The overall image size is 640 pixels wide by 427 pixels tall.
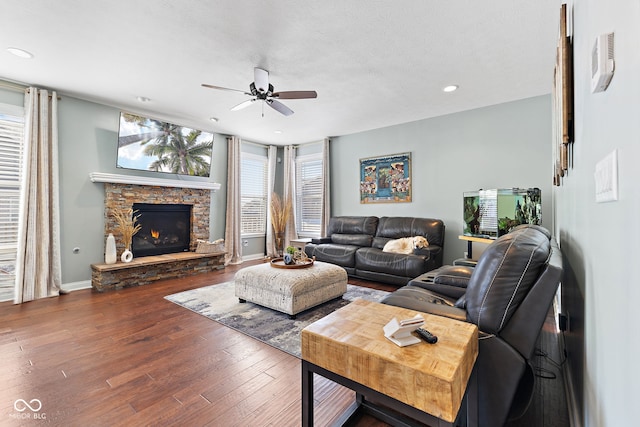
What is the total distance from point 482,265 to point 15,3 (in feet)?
12.2

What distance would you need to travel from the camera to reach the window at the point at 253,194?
20.6ft

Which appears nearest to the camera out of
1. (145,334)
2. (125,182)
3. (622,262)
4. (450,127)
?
(622,262)

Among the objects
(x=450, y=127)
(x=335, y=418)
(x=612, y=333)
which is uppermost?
(x=450, y=127)

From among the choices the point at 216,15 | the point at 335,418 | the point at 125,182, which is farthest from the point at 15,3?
the point at 335,418

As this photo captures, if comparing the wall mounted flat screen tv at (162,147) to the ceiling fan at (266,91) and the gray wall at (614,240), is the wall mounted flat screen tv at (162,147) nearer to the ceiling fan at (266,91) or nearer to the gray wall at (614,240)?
the ceiling fan at (266,91)

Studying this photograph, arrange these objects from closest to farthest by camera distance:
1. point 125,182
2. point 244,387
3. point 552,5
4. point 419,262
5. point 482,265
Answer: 1. point 482,265
2. point 244,387
3. point 552,5
4. point 419,262
5. point 125,182

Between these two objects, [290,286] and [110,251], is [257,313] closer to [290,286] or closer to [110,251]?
[290,286]

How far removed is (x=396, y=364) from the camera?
3.26 feet

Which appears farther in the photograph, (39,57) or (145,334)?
(39,57)

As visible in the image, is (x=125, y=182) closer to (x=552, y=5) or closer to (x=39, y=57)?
(x=39, y=57)

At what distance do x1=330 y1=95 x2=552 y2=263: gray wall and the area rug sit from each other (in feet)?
6.36

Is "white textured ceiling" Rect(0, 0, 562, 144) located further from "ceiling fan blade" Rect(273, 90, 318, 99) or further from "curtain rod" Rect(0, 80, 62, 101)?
"ceiling fan blade" Rect(273, 90, 318, 99)

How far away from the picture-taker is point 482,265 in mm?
1384

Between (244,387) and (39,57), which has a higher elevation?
(39,57)
